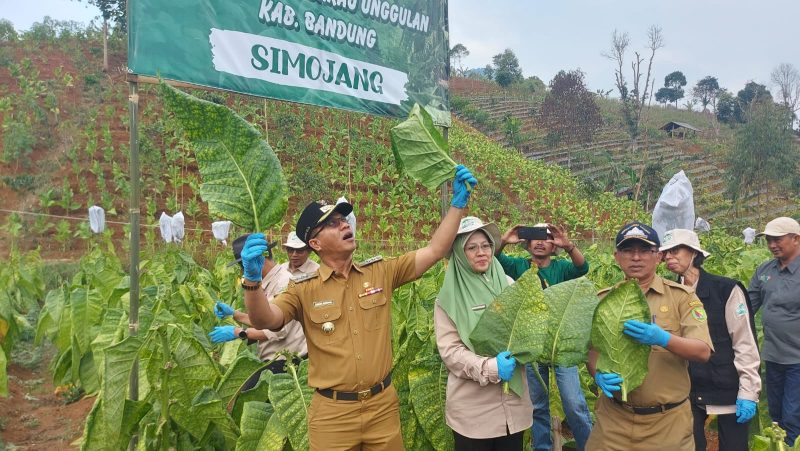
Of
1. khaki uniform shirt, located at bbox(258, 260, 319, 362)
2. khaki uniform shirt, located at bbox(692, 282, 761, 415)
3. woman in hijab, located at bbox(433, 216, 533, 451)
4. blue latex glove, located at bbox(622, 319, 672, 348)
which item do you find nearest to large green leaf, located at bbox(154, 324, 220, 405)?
khaki uniform shirt, located at bbox(258, 260, 319, 362)

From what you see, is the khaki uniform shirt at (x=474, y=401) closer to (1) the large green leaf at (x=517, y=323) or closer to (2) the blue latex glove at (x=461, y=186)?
(1) the large green leaf at (x=517, y=323)

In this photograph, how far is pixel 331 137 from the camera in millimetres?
21297

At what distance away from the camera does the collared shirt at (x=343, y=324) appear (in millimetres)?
2023

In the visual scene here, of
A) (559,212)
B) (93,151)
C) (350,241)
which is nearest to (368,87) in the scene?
(350,241)

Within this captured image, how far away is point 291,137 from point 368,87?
17968 mm

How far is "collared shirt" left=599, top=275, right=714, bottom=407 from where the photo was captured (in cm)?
202

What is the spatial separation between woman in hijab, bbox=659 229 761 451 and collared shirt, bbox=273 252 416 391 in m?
1.44

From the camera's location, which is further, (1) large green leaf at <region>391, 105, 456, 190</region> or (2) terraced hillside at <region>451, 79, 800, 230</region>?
(2) terraced hillside at <region>451, 79, 800, 230</region>

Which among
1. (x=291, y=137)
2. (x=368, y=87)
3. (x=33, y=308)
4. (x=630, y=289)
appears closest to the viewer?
(x=630, y=289)

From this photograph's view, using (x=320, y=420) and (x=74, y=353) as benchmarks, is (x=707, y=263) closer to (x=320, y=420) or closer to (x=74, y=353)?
(x=320, y=420)

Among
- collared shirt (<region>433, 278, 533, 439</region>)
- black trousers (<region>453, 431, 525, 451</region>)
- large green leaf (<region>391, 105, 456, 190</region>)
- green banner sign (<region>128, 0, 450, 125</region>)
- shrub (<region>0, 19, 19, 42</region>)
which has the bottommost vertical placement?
black trousers (<region>453, 431, 525, 451</region>)

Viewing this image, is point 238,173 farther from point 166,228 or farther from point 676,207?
point 166,228

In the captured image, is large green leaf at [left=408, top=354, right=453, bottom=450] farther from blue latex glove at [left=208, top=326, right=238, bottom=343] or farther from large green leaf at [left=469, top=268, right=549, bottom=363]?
blue latex glove at [left=208, top=326, right=238, bottom=343]

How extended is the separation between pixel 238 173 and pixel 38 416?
156 inches
